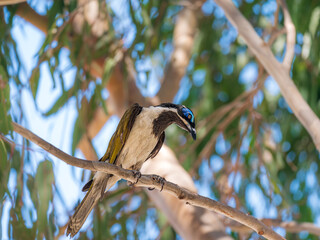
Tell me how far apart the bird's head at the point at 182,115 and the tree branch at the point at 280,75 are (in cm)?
60

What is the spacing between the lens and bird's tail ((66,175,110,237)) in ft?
10.1

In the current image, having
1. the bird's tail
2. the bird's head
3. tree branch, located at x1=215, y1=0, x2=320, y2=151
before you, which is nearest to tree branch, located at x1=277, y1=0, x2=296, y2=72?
tree branch, located at x1=215, y1=0, x2=320, y2=151

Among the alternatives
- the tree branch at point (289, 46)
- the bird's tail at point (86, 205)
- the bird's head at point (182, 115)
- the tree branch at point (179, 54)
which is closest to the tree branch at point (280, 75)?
the tree branch at point (289, 46)

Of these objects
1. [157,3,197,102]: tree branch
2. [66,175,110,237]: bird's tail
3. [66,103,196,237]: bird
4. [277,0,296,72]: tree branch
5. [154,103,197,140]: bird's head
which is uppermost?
[157,3,197,102]: tree branch

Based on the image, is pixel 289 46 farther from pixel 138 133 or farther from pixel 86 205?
pixel 86 205

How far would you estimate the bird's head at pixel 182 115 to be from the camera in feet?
11.6

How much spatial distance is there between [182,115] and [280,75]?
716mm

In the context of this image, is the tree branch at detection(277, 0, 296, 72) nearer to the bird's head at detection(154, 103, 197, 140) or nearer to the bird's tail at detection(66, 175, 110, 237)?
the bird's head at detection(154, 103, 197, 140)

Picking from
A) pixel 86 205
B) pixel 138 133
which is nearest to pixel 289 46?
pixel 138 133

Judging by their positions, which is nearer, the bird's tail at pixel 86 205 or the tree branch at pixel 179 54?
the bird's tail at pixel 86 205

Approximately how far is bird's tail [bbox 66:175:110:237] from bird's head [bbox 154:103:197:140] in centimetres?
66

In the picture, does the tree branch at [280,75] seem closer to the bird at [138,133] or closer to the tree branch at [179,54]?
the bird at [138,133]

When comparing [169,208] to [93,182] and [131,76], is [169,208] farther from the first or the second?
[131,76]

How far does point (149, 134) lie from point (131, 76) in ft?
5.05
